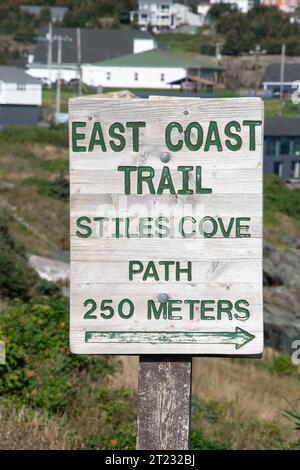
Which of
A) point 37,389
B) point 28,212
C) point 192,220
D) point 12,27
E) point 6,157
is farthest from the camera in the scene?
point 12,27

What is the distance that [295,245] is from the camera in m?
25.5

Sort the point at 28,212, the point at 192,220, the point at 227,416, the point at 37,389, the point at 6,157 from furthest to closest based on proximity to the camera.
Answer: the point at 6,157 → the point at 28,212 → the point at 227,416 → the point at 37,389 → the point at 192,220

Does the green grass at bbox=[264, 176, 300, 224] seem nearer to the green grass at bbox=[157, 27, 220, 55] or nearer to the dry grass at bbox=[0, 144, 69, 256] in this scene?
the dry grass at bbox=[0, 144, 69, 256]

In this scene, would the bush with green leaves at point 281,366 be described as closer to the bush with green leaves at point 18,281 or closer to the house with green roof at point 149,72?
the bush with green leaves at point 18,281

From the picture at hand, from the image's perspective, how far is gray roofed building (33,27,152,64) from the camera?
51.0 meters

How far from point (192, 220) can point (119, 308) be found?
13.6 inches

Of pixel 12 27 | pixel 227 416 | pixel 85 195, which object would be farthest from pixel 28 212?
pixel 12 27

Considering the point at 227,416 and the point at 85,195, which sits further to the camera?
the point at 227,416

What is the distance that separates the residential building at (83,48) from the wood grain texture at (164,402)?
41.4 meters

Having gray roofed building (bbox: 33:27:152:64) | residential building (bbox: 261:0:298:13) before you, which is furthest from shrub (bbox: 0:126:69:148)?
residential building (bbox: 261:0:298:13)

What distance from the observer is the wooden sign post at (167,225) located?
306 centimetres

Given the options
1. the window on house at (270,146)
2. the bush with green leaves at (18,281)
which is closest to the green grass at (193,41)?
the window on house at (270,146)
